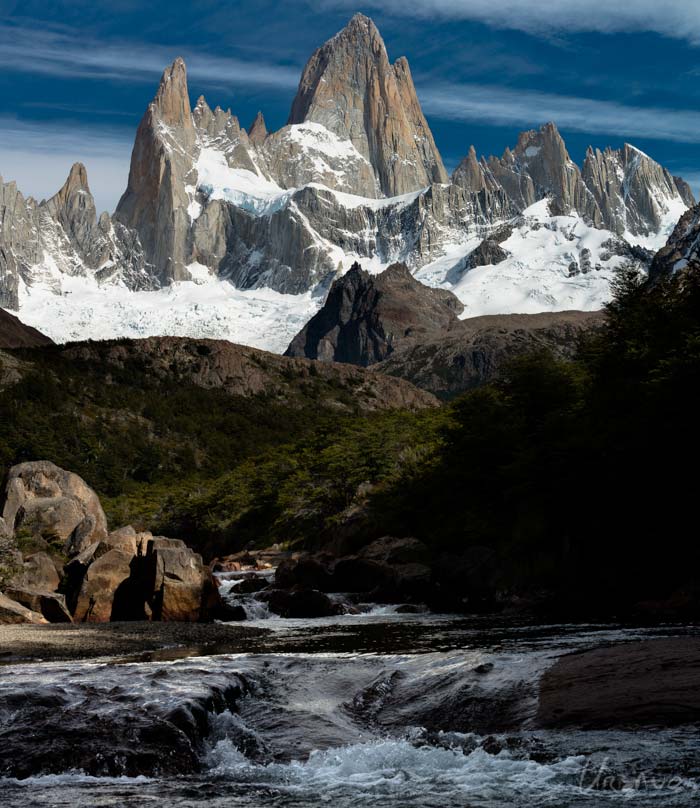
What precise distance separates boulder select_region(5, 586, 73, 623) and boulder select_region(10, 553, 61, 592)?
173 inches

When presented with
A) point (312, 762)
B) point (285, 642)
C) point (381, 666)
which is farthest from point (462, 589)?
point (312, 762)

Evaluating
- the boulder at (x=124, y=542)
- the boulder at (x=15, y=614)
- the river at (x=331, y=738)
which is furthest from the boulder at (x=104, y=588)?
the river at (x=331, y=738)

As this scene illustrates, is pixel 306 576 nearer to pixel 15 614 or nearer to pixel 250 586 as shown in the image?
pixel 250 586

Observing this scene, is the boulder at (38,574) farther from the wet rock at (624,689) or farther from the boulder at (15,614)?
the wet rock at (624,689)

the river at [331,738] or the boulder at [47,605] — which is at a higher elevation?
the river at [331,738]

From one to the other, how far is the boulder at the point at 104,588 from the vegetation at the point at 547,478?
1762cm

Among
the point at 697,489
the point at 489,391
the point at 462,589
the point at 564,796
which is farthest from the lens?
the point at 489,391

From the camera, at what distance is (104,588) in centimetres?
4150

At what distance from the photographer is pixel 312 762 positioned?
16.4 meters

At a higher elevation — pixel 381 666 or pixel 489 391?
pixel 489 391

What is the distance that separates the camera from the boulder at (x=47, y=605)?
129 feet

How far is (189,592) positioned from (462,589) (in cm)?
1338

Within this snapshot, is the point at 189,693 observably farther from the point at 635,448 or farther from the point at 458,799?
the point at 635,448

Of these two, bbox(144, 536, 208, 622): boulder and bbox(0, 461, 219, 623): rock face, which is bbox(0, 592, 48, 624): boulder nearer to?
bbox(0, 461, 219, 623): rock face
